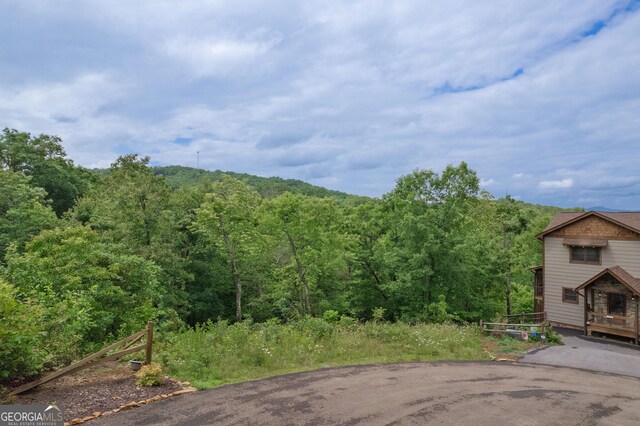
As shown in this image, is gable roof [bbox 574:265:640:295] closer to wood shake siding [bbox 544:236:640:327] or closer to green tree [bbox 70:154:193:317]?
wood shake siding [bbox 544:236:640:327]

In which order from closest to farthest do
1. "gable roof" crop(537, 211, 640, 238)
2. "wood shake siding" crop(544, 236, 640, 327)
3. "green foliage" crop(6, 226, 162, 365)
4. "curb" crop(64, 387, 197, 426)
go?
"curb" crop(64, 387, 197, 426)
"green foliage" crop(6, 226, 162, 365)
"gable roof" crop(537, 211, 640, 238)
"wood shake siding" crop(544, 236, 640, 327)

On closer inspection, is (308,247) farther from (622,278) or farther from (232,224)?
(622,278)

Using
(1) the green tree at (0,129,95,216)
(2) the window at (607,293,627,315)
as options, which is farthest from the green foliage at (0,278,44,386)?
(1) the green tree at (0,129,95,216)

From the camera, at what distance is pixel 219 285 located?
29.8 m

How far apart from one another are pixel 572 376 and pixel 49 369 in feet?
46.9

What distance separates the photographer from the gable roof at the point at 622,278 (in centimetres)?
1905

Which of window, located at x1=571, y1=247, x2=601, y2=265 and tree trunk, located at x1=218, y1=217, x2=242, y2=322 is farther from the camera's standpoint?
tree trunk, located at x1=218, y1=217, x2=242, y2=322

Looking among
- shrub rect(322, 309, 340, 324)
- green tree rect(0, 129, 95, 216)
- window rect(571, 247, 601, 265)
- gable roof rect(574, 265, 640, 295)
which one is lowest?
shrub rect(322, 309, 340, 324)

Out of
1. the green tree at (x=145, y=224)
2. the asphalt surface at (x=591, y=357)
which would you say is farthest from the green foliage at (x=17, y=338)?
the asphalt surface at (x=591, y=357)

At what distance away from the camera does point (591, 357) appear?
1470 centimetres

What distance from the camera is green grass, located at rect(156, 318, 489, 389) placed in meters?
10.8

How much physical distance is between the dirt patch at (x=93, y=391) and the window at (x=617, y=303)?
21.5 meters

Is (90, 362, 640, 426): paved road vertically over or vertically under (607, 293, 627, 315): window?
under

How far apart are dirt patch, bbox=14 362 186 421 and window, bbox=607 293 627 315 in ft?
70.4
